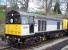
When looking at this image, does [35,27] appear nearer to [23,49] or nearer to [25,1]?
[23,49]

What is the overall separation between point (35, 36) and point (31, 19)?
193 centimetres

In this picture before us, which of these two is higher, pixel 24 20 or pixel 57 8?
pixel 24 20

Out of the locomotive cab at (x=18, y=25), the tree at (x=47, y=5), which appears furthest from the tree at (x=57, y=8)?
the locomotive cab at (x=18, y=25)

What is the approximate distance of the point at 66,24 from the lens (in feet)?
119

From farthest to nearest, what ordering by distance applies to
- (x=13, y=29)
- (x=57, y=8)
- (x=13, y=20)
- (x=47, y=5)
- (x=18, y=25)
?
(x=57, y=8), (x=47, y=5), (x=13, y=20), (x=13, y=29), (x=18, y=25)

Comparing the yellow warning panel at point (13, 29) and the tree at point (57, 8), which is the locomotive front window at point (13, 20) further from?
the tree at point (57, 8)

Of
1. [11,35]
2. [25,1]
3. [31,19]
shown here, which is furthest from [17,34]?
[25,1]

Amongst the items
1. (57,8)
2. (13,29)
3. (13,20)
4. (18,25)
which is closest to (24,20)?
(18,25)

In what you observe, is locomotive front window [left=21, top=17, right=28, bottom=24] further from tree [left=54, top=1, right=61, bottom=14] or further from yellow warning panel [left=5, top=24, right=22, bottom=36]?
tree [left=54, top=1, right=61, bottom=14]

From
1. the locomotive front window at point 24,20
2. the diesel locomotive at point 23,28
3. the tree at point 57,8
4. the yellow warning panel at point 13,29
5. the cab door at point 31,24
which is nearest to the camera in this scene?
the yellow warning panel at point 13,29

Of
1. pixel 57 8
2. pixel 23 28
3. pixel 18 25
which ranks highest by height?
pixel 18 25

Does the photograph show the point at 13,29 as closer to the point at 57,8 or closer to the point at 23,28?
the point at 23,28

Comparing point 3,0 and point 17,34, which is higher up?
point 3,0

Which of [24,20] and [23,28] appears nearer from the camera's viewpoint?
[23,28]
